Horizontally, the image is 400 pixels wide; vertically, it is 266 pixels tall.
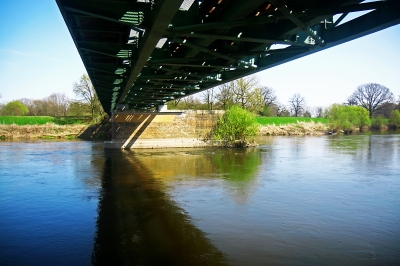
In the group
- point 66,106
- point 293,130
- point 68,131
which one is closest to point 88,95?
A: point 68,131

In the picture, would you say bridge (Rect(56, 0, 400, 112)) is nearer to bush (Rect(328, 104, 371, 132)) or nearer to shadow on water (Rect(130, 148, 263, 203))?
shadow on water (Rect(130, 148, 263, 203))

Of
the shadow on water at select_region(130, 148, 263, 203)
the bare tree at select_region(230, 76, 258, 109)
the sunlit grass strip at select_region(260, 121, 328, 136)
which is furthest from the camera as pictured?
the sunlit grass strip at select_region(260, 121, 328, 136)

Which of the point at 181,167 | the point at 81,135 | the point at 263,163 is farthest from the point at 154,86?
the point at 81,135

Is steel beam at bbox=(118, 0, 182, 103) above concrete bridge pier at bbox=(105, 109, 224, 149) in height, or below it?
above

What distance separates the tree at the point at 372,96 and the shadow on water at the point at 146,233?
80323mm

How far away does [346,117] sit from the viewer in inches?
2255

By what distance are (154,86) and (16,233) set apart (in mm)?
9655

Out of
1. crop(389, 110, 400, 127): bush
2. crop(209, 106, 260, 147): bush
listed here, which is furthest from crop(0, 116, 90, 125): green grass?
crop(389, 110, 400, 127): bush

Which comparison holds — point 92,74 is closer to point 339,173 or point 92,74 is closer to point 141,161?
point 141,161

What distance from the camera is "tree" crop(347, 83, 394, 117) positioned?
78.1 m

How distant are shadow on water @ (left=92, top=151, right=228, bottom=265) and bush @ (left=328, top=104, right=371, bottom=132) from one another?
5096 cm

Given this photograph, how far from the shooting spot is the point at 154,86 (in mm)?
15812

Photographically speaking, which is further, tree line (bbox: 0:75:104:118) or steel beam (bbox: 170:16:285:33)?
tree line (bbox: 0:75:104:118)

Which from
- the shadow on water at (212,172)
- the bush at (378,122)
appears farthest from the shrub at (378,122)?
the shadow on water at (212,172)
